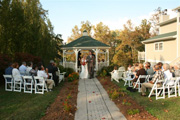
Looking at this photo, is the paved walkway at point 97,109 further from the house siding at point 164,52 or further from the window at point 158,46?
the window at point 158,46

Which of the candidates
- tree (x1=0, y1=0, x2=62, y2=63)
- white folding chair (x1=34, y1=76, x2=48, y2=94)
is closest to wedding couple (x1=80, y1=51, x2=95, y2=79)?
tree (x1=0, y1=0, x2=62, y2=63)

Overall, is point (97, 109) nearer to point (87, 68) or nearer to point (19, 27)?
point (87, 68)

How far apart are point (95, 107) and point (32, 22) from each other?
1184 cm

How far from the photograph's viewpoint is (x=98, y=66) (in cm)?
1606

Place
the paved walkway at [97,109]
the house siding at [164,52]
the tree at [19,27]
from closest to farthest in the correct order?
the paved walkway at [97,109] < the tree at [19,27] < the house siding at [164,52]

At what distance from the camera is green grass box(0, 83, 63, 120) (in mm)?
5341

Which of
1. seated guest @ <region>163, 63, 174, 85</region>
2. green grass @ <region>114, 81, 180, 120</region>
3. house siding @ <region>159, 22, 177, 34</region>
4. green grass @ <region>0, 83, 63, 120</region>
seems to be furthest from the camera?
house siding @ <region>159, 22, 177, 34</region>

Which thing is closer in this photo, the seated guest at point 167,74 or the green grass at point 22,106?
the green grass at point 22,106

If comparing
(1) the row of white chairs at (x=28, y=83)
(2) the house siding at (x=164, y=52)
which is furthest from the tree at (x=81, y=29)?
(1) the row of white chairs at (x=28, y=83)

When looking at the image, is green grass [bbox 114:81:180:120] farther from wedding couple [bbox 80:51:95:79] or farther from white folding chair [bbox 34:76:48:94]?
wedding couple [bbox 80:51:95:79]

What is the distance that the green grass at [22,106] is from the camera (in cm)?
534

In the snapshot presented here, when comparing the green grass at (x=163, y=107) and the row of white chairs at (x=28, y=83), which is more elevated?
the row of white chairs at (x=28, y=83)

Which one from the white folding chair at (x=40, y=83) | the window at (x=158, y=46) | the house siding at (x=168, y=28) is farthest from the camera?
the window at (x=158, y=46)

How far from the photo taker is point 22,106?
638 centimetres
